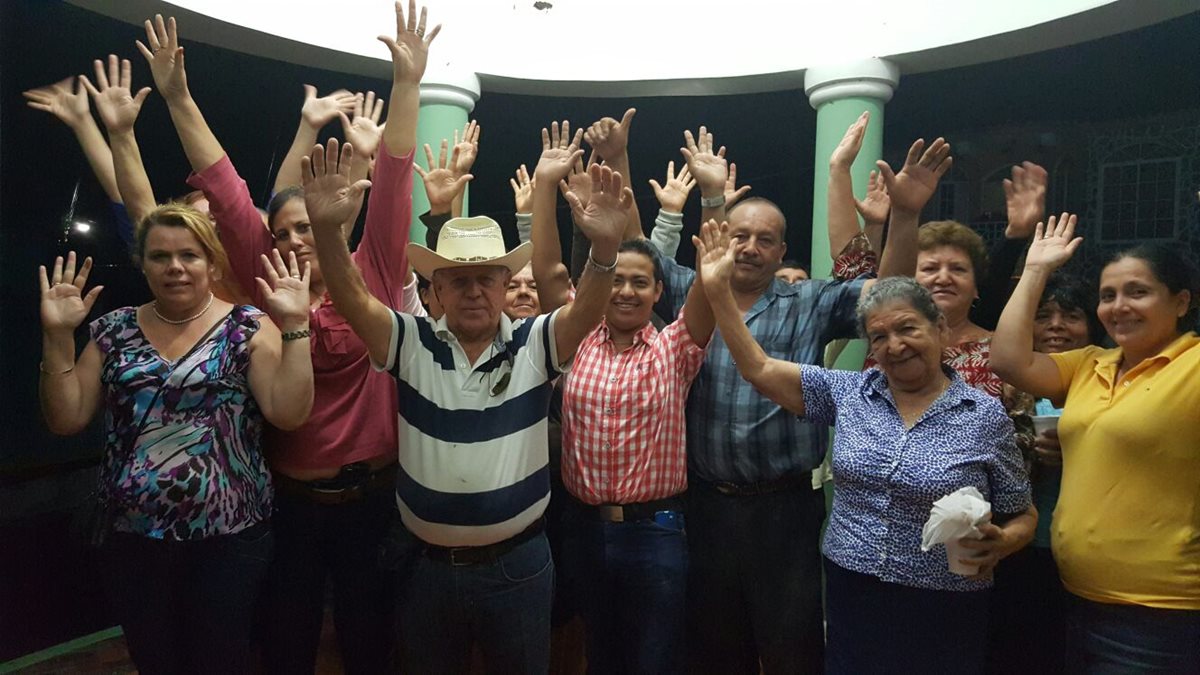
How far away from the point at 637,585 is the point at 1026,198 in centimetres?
158

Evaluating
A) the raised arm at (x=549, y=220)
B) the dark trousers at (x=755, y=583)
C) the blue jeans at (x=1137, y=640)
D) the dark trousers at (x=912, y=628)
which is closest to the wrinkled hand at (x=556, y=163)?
the raised arm at (x=549, y=220)

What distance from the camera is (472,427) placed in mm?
2000

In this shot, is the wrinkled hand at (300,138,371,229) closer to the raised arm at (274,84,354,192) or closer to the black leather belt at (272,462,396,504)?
the black leather belt at (272,462,396,504)

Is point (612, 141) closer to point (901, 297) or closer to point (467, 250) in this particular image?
point (467, 250)

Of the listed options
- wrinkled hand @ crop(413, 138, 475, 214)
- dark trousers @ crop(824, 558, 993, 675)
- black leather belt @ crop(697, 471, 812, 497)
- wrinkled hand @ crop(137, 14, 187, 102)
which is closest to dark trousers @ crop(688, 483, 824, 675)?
black leather belt @ crop(697, 471, 812, 497)

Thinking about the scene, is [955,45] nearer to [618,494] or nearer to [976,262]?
[976,262]

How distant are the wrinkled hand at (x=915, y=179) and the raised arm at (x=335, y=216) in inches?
54.9

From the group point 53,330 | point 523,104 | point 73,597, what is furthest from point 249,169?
point 53,330

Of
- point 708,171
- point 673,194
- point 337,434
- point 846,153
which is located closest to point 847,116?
point 846,153

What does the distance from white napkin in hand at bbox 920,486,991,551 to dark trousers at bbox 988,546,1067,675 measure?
640mm

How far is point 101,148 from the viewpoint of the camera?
2730 millimetres

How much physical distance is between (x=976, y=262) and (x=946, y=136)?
11.3 ft

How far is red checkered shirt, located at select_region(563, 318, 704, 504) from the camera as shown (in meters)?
2.26

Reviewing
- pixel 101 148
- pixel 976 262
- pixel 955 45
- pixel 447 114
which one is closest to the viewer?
pixel 976 262
